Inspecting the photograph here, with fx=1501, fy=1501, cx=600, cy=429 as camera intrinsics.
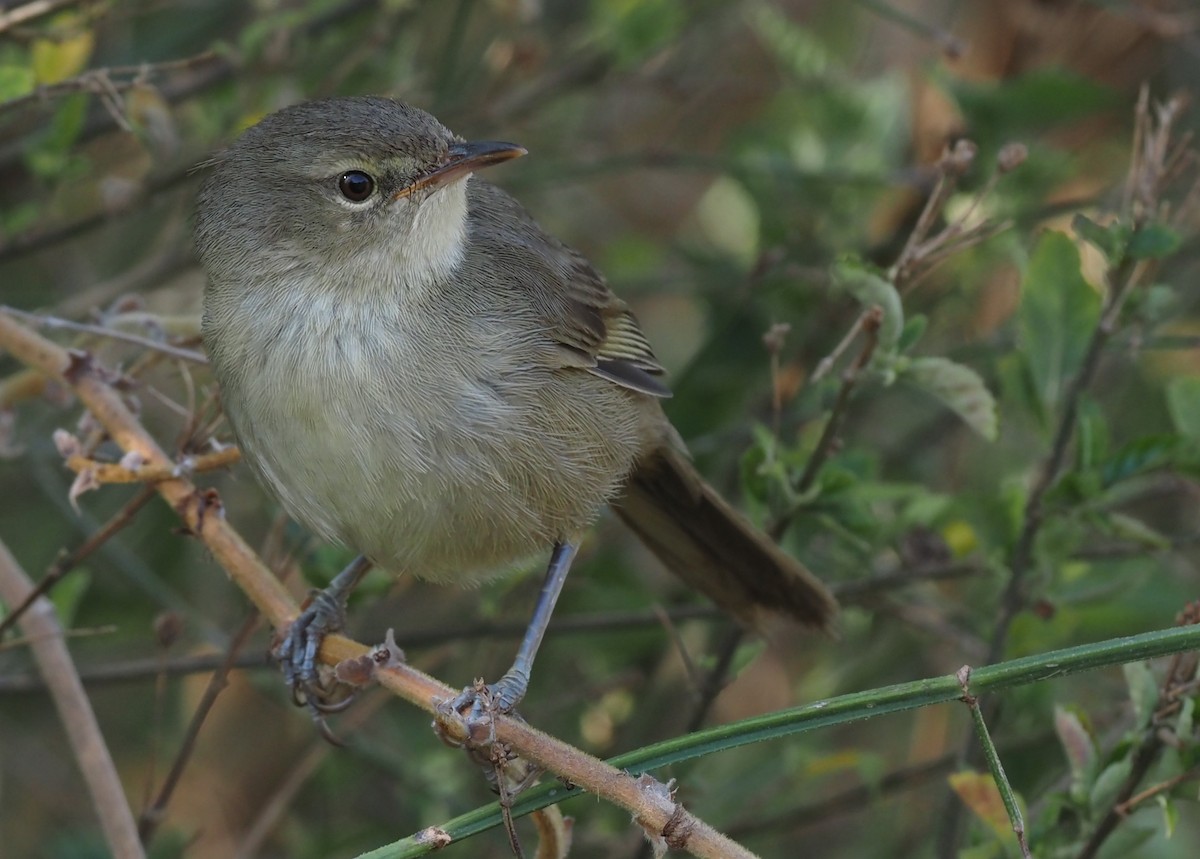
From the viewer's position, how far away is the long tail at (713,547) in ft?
12.9

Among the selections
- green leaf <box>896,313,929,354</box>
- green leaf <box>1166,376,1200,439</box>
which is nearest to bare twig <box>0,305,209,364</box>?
green leaf <box>896,313,929,354</box>

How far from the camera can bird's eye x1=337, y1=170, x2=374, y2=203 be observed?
3.61 m

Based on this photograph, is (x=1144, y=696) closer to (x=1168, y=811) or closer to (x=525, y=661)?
(x=1168, y=811)

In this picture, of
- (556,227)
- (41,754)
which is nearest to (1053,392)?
(556,227)

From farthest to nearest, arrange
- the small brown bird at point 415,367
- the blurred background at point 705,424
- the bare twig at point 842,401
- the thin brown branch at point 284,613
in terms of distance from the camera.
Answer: the blurred background at point 705,424 < the small brown bird at point 415,367 < the bare twig at point 842,401 < the thin brown branch at point 284,613

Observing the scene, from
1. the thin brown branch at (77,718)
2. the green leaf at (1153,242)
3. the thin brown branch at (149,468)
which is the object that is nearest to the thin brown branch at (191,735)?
the thin brown branch at (77,718)

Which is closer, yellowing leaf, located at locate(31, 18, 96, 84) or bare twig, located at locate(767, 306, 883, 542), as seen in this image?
bare twig, located at locate(767, 306, 883, 542)

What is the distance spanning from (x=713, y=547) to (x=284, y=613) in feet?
4.61

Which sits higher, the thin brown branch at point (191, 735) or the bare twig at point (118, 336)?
the bare twig at point (118, 336)

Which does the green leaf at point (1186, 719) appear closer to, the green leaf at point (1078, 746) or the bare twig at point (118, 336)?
the green leaf at point (1078, 746)

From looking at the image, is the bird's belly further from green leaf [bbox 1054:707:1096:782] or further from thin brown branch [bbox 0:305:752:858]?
green leaf [bbox 1054:707:1096:782]

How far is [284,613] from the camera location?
311 cm

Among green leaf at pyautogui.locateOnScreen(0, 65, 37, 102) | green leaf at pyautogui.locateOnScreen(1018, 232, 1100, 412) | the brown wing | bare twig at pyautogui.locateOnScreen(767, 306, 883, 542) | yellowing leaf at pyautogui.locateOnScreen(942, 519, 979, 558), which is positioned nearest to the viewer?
bare twig at pyautogui.locateOnScreen(767, 306, 883, 542)

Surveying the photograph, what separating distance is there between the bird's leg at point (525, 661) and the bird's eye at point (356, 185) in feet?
3.46
